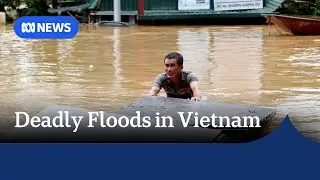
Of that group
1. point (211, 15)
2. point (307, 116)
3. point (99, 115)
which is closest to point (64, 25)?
point (307, 116)

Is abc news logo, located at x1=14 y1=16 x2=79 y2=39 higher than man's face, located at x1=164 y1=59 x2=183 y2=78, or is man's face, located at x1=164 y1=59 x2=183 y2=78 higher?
abc news logo, located at x1=14 y1=16 x2=79 y2=39

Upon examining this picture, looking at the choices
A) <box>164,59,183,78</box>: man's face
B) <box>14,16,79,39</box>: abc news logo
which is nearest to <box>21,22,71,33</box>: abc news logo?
<box>14,16,79,39</box>: abc news logo

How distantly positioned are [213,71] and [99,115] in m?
7.03

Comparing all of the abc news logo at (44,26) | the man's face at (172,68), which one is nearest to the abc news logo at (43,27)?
the abc news logo at (44,26)

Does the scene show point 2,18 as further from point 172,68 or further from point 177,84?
point 172,68

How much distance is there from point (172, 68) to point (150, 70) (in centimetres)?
567

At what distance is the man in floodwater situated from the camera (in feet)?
19.1

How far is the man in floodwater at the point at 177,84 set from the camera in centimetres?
581

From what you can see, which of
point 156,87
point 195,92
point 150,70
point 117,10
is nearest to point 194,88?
point 195,92

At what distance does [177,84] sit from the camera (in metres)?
6.08

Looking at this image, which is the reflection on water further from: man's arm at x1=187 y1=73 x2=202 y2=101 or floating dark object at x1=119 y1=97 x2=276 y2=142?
man's arm at x1=187 y1=73 x2=202 y2=101

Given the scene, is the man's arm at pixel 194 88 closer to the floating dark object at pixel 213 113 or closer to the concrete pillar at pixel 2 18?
the floating dark object at pixel 213 113

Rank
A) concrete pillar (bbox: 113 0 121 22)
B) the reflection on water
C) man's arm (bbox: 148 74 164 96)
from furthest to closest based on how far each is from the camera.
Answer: concrete pillar (bbox: 113 0 121 22) < the reflection on water < man's arm (bbox: 148 74 164 96)

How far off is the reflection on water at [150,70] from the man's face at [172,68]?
138cm
